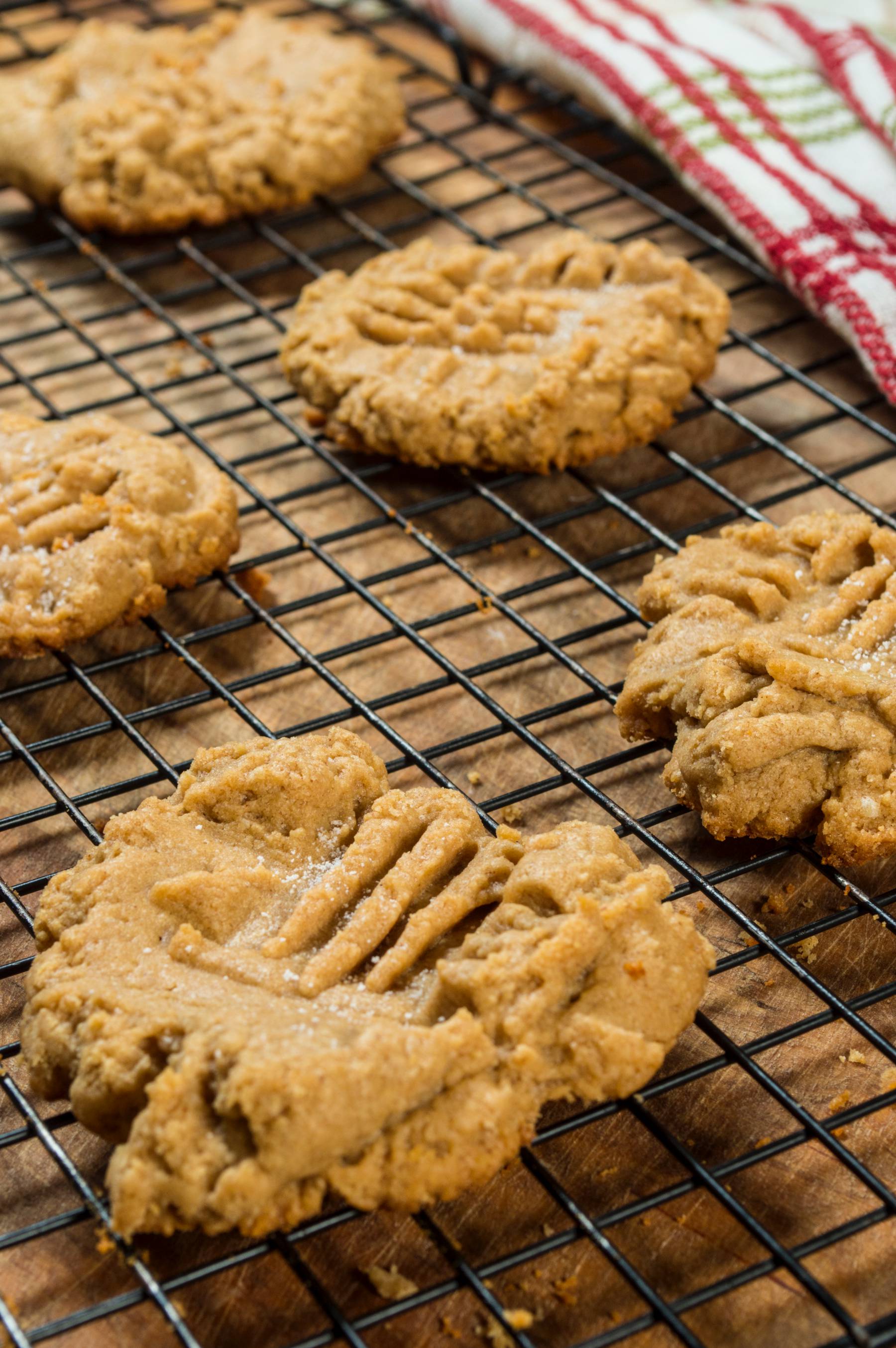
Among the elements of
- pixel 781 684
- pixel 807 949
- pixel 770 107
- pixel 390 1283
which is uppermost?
pixel 770 107

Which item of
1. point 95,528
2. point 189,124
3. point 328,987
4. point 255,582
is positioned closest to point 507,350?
Result: point 255,582

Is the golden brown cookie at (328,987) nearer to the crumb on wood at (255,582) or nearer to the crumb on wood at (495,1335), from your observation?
the crumb on wood at (495,1335)

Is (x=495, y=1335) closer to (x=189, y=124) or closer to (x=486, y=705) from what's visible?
(x=486, y=705)

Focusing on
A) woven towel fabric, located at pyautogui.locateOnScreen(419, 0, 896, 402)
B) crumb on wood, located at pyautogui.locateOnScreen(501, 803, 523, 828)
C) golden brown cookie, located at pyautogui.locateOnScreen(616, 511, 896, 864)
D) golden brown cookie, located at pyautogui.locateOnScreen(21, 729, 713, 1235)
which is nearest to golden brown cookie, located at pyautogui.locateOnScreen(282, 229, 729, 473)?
woven towel fabric, located at pyautogui.locateOnScreen(419, 0, 896, 402)

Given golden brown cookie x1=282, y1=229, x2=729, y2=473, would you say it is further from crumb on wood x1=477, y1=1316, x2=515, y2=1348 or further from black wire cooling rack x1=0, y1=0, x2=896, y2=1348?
crumb on wood x1=477, y1=1316, x2=515, y2=1348

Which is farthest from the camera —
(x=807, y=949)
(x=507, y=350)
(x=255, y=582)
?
(x=507, y=350)

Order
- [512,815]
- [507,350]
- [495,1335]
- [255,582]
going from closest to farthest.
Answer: [495,1335]
[512,815]
[255,582]
[507,350]

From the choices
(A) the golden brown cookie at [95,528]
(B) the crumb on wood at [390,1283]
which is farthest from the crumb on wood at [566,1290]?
(A) the golden brown cookie at [95,528]
